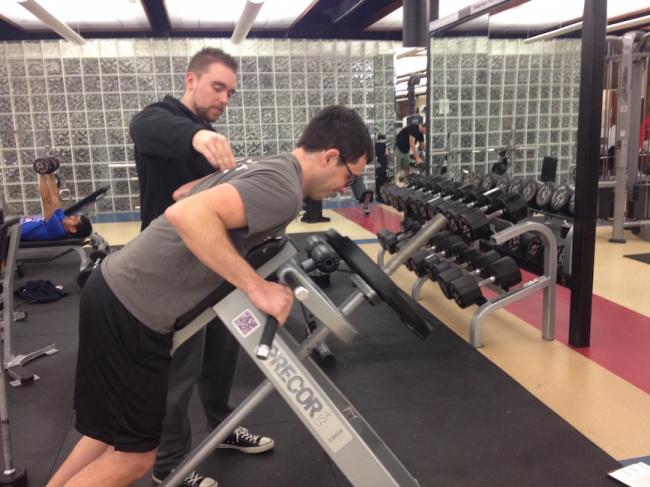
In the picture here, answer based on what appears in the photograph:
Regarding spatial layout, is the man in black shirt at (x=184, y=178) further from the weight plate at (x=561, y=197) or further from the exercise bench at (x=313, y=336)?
the weight plate at (x=561, y=197)

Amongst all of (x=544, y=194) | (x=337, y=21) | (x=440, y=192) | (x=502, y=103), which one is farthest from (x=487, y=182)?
(x=337, y=21)

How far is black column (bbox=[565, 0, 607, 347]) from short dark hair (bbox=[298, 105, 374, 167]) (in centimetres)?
182

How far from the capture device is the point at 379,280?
1.21 metres

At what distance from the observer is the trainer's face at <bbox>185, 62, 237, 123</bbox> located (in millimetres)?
1818

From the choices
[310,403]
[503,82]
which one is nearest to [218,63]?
[310,403]

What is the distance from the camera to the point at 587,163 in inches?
108

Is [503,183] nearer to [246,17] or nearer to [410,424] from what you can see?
[410,424]

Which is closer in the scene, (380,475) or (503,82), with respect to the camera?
(380,475)

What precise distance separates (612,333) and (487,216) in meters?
0.93

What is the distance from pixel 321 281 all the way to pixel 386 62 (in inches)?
173

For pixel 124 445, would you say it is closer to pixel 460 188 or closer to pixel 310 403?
pixel 310 403

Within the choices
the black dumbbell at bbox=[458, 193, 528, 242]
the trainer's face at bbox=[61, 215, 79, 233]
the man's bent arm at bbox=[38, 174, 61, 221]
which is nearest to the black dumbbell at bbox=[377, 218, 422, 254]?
the black dumbbell at bbox=[458, 193, 528, 242]

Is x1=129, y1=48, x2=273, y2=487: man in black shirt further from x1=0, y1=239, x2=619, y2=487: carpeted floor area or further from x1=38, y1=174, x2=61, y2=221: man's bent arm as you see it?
x1=38, y1=174, x2=61, y2=221: man's bent arm

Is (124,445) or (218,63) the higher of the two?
(218,63)
